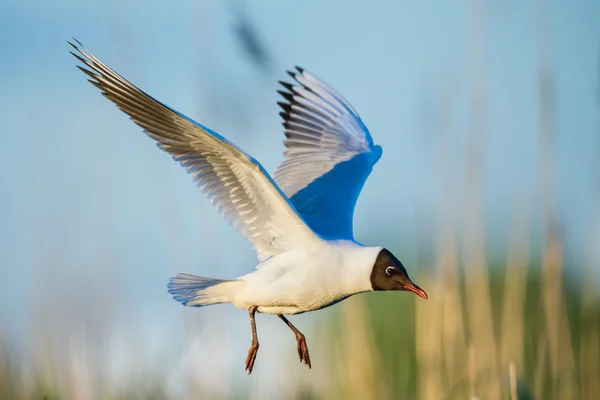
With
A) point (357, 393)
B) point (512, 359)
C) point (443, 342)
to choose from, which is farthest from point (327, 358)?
point (512, 359)

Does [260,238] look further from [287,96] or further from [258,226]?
[287,96]

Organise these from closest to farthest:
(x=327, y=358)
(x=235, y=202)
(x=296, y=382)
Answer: (x=235, y=202) < (x=296, y=382) < (x=327, y=358)

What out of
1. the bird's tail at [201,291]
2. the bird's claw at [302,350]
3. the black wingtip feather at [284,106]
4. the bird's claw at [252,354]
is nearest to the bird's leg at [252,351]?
the bird's claw at [252,354]

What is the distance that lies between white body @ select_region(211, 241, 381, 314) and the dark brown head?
0.08 feet

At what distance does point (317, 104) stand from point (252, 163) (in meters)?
1.37

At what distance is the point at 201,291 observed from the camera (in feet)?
11.5

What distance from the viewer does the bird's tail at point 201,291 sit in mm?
3484

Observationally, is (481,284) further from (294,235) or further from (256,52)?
(256,52)

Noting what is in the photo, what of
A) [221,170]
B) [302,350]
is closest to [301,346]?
[302,350]

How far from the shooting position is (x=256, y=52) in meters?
3.06

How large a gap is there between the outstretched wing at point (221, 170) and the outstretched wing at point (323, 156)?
31 cm

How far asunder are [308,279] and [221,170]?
487 mm

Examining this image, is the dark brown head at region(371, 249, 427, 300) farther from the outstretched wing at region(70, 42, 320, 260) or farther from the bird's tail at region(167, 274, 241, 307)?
the bird's tail at region(167, 274, 241, 307)

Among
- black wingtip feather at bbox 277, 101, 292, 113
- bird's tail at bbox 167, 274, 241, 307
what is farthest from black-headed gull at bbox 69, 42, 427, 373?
black wingtip feather at bbox 277, 101, 292, 113
